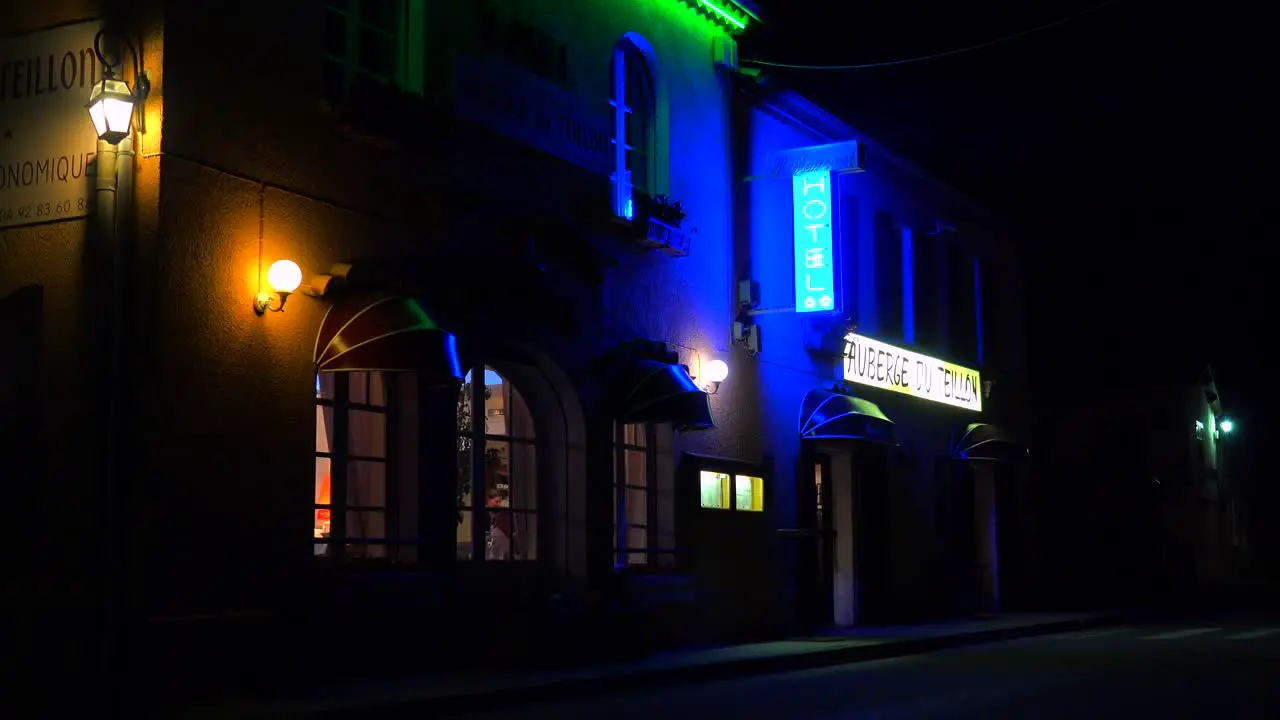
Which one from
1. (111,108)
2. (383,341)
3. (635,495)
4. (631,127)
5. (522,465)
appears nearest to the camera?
(111,108)

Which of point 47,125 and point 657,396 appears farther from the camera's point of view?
point 657,396

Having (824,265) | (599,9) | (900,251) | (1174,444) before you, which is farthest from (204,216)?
(1174,444)

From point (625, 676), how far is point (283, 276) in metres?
4.72

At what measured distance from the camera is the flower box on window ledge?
16.9 meters

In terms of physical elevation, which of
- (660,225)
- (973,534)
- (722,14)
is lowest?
(973,534)

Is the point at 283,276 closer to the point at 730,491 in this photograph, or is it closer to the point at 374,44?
the point at 374,44

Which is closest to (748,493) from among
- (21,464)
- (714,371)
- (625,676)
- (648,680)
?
(714,371)

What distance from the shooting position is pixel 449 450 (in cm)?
1370

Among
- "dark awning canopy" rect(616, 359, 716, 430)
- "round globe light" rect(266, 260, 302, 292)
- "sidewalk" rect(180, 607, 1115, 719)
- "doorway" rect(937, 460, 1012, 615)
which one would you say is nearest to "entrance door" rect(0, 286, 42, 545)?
"round globe light" rect(266, 260, 302, 292)

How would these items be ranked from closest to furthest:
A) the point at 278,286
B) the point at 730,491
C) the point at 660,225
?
the point at 278,286
the point at 660,225
the point at 730,491

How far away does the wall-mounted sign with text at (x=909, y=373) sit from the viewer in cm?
2180

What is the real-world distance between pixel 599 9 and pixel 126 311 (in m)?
7.34

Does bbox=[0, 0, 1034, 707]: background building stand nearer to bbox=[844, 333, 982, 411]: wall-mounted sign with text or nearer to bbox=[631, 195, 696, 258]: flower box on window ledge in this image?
bbox=[631, 195, 696, 258]: flower box on window ledge

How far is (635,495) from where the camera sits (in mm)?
17234
